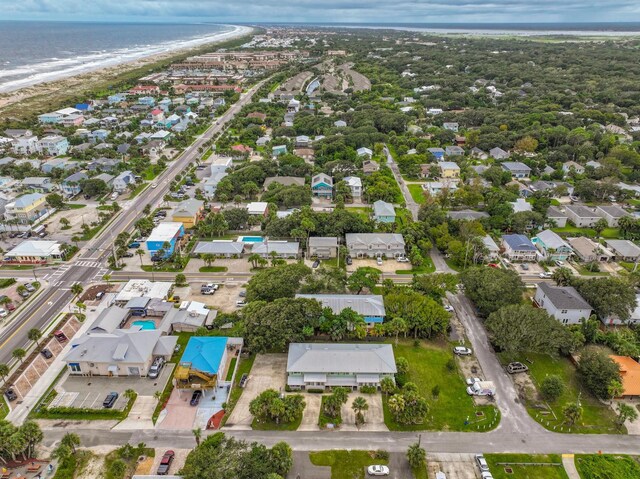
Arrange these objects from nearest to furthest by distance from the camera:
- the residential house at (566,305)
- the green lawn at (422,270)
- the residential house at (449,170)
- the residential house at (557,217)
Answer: the residential house at (566,305), the green lawn at (422,270), the residential house at (557,217), the residential house at (449,170)

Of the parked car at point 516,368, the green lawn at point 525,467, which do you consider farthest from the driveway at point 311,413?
the parked car at point 516,368

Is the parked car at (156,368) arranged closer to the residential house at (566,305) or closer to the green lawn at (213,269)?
the green lawn at (213,269)

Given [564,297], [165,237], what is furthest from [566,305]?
[165,237]

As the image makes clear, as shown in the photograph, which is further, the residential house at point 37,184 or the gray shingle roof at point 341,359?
the residential house at point 37,184

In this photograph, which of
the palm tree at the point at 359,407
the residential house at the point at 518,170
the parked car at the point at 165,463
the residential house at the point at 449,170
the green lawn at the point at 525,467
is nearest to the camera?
the parked car at the point at 165,463

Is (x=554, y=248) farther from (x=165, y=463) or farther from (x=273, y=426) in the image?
(x=165, y=463)
